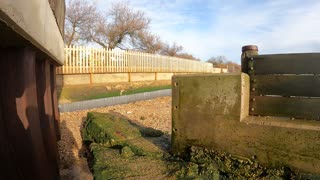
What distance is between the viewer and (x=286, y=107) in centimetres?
403

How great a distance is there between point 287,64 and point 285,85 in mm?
249

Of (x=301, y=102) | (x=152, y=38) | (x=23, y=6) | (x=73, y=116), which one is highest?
(x=152, y=38)

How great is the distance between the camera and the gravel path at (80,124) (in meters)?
6.55

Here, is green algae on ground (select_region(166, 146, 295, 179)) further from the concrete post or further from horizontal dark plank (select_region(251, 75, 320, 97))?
the concrete post

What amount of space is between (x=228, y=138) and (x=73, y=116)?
7903 mm

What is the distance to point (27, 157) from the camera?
4.32 m

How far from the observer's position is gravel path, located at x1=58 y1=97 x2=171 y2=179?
21.5ft

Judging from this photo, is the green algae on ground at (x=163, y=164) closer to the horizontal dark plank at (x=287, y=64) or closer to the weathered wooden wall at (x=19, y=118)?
the weathered wooden wall at (x=19, y=118)

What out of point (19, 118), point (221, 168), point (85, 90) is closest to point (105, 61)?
point (85, 90)

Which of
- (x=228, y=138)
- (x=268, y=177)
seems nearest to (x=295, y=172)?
(x=268, y=177)

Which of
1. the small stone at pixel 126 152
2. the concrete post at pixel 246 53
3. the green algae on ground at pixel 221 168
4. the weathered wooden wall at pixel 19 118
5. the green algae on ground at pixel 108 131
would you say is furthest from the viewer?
the green algae on ground at pixel 108 131

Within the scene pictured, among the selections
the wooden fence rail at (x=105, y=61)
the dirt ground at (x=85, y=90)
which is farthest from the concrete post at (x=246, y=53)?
the wooden fence rail at (x=105, y=61)

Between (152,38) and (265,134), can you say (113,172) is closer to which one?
(265,134)

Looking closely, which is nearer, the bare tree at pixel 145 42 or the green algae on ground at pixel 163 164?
the green algae on ground at pixel 163 164
